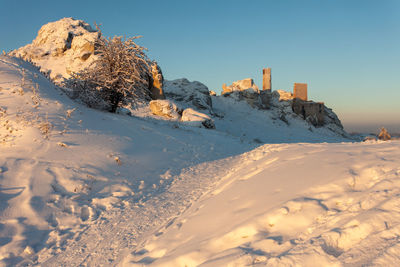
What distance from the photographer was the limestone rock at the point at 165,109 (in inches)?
763

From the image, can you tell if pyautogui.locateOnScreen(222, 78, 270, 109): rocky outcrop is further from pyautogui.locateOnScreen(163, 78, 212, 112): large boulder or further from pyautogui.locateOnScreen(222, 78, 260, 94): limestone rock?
pyautogui.locateOnScreen(163, 78, 212, 112): large boulder

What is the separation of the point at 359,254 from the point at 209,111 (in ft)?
87.4

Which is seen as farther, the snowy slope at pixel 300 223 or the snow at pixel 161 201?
the snow at pixel 161 201

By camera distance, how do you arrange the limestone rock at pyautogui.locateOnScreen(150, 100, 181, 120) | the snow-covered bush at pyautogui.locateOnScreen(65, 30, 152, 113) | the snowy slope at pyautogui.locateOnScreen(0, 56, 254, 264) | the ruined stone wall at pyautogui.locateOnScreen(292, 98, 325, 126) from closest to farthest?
1. the snowy slope at pyautogui.locateOnScreen(0, 56, 254, 264)
2. the snow-covered bush at pyautogui.locateOnScreen(65, 30, 152, 113)
3. the limestone rock at pyautogui.locateOnScreen(150, 100, 181, 120)
4. the ruined stone wall at pyautogui.locateOnScreen(292, 98, 325, 126)

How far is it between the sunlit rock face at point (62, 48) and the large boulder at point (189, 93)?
9.76 m

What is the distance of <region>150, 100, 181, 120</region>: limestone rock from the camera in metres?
19.4

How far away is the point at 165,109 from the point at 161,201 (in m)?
14.4

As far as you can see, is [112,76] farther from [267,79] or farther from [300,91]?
[267,79]

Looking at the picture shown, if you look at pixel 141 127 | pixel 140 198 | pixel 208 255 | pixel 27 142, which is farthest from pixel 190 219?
pixel 141 127

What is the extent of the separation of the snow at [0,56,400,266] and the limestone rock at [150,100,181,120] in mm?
10150

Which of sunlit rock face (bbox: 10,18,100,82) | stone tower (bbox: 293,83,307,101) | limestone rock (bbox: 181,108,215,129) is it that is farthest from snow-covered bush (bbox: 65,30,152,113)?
stone tower (bbox: 293,83,307,101)

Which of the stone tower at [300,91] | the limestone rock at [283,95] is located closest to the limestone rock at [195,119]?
the limestone rock at [283,95]

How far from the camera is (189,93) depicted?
29.9 meters

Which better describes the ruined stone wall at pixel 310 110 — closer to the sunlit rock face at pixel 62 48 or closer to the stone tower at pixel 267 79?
the stone tower at pixel 267 79
